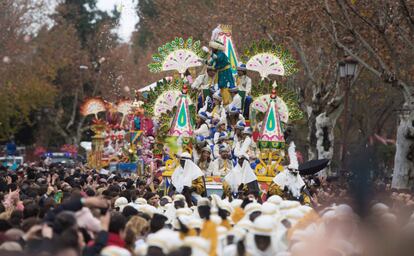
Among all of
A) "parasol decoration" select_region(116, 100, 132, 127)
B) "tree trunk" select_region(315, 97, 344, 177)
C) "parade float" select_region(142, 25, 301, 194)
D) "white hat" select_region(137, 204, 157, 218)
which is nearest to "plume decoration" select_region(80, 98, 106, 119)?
"parasol decoration" select_region(116, 100, 132, 127)

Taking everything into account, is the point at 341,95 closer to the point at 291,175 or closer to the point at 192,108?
the point at 192,108

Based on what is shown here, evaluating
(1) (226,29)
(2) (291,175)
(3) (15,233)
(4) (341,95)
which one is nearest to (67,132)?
(4) (341,95)

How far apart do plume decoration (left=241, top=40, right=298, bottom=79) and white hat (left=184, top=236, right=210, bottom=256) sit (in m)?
14.2

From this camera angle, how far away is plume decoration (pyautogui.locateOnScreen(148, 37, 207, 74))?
2280 cm

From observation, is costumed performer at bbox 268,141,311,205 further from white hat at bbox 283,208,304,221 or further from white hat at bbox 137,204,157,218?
white hat at bbox 283,208,304,221

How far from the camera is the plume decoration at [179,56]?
22797 millimetres

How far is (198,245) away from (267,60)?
47.6ft

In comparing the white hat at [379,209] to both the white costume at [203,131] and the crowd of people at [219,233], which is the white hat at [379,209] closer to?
the crowd of people at [219,233]

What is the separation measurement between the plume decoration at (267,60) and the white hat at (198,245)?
14.2 meters

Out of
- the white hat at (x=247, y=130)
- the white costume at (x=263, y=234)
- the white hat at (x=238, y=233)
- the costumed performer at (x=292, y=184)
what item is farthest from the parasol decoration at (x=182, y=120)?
the white costume at (x=263, y=234)

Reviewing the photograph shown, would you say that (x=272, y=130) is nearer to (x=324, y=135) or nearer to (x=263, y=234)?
(x=263, y=234)

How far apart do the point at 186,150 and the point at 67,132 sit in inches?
1777

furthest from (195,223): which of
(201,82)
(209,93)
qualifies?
(201,82)

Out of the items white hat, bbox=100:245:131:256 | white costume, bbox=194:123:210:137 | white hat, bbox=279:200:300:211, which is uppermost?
white costume, bbox=194:123:210:137
